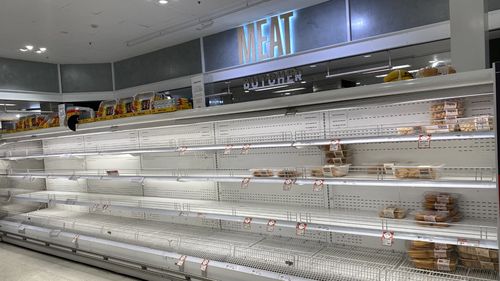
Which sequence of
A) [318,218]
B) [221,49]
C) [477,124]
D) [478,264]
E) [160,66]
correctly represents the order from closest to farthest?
[477,124]
[478,264]
[318,218]
[221,49]
[160,66]

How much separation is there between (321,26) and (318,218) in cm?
298

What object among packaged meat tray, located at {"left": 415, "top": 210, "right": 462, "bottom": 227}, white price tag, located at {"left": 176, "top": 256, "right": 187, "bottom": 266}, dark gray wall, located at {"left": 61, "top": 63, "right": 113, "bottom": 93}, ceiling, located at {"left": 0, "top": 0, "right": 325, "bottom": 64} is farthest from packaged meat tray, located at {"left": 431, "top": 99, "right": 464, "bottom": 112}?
dark gray wall, located at {"left": 61, "top": 63, "right": 113, "bottom": 93}

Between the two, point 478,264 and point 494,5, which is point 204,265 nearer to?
point 478,264

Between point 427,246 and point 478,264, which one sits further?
point 427,246

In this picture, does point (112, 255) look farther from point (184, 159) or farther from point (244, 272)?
point (244, 272)

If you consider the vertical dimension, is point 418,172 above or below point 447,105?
below

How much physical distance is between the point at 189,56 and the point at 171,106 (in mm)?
2628

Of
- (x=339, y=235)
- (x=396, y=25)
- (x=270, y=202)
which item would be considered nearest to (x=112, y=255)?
(x=270, y=202)

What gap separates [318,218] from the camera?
3014 millimetres

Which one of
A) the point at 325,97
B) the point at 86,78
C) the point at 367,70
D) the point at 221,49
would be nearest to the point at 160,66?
the point at 221,49

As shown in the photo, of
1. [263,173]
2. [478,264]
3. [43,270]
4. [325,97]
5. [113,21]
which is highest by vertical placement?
[113,21]

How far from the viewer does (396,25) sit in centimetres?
440

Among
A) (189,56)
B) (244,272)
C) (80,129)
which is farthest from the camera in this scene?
(189,56)

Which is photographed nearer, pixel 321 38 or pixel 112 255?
pixel 112 255
